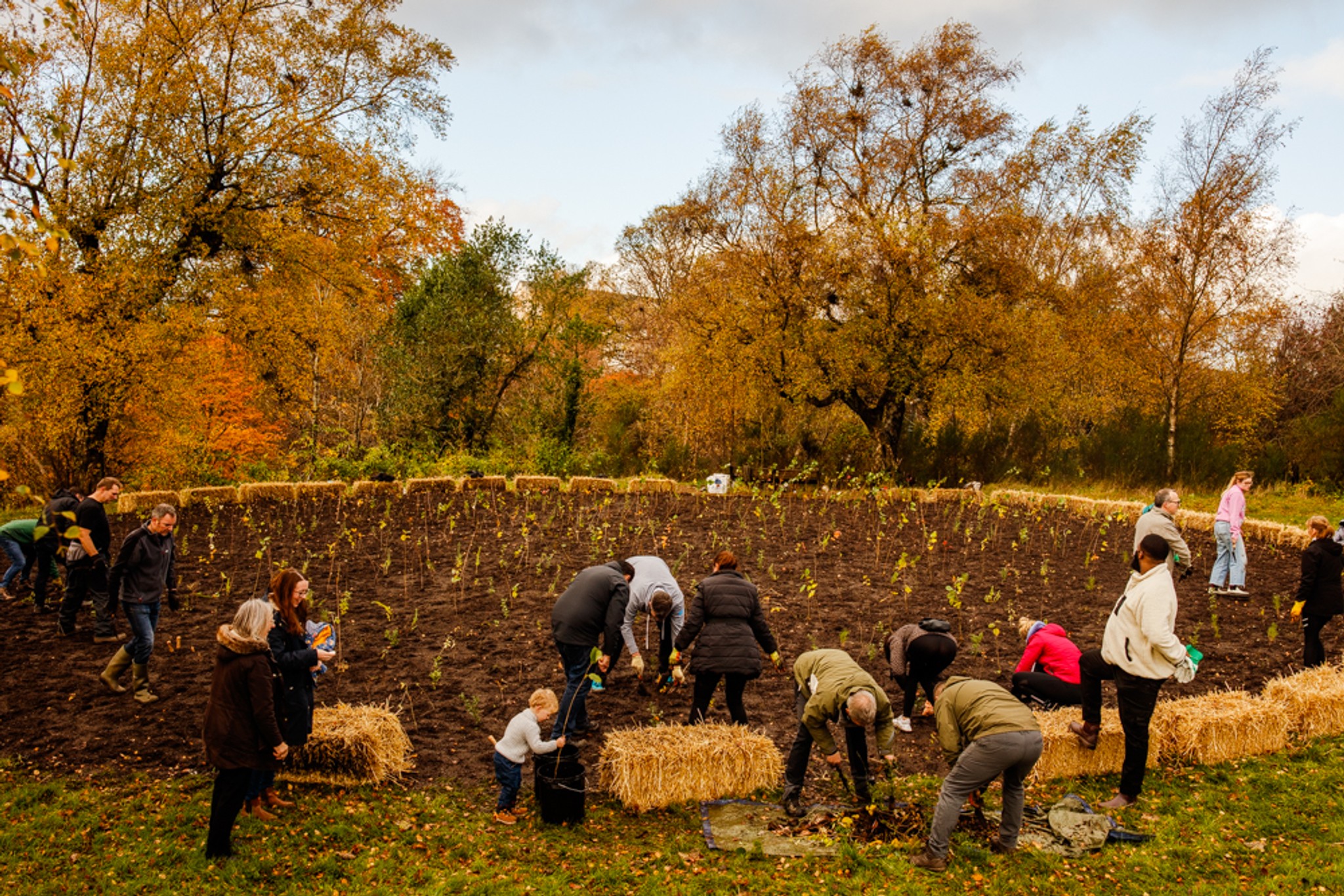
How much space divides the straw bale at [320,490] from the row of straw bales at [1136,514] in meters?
12.9

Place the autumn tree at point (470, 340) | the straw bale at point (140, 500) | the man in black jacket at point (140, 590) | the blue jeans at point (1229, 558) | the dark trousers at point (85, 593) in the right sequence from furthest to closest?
the autumn tree at point (470, 340) < the straw bale at point (140, 500) < the blue jeans at point (1229, 558) < the dark trousers at point (85, 593) < the man in black jacket at point (140, 590)

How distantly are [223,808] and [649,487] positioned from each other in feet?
40.0

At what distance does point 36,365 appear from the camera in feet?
44.4

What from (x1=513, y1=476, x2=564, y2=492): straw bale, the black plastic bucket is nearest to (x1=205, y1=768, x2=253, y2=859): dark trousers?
the black plastic bucket

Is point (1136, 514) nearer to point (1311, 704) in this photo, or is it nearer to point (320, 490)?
point (1311, 704)

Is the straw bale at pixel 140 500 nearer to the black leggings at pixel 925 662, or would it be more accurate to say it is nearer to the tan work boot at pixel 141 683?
the tan work boot at pixel 141 683

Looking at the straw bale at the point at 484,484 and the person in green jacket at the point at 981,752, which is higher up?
the straw bale at the point at 484,484

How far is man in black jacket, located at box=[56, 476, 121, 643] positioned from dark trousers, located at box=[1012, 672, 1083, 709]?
817cm

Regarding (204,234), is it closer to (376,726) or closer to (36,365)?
(36,365)

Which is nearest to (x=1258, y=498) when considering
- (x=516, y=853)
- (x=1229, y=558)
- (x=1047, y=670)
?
(x=1229, y=558)

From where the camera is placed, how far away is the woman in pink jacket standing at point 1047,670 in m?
6.31

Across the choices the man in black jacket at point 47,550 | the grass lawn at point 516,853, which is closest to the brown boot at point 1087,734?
the grass lawn at point 516,853

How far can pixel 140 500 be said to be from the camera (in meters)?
13.6

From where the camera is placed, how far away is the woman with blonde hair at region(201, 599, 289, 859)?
4461 mm
